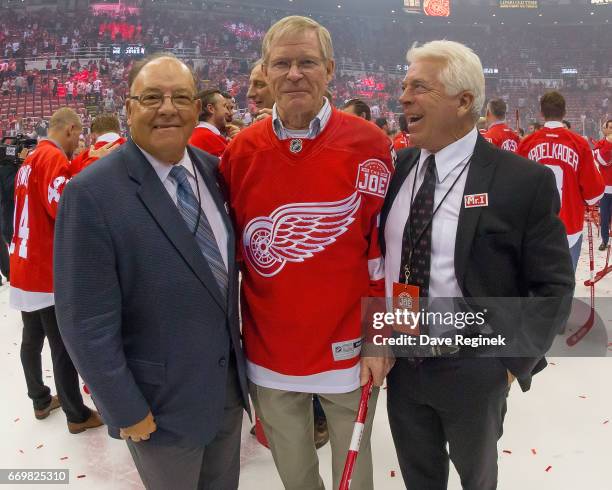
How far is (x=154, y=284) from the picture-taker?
1.26m

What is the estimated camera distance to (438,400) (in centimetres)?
144

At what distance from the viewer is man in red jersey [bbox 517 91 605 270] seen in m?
3.64

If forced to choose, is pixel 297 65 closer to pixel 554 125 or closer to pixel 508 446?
pixel 508 446

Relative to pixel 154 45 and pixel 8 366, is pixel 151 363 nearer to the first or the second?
pixel 8 366

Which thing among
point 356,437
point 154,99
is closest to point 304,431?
point 356,437

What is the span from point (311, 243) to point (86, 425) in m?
2.04

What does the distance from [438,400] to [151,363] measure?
0.76 metres

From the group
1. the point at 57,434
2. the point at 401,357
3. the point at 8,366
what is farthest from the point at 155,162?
the point at 8,366

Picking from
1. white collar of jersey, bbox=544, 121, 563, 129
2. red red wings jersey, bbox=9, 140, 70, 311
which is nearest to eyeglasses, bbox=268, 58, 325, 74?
red red wings jersey, bbox=9, 140, 70, 311

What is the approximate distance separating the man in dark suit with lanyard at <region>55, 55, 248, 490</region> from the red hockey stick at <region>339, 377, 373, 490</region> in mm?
366

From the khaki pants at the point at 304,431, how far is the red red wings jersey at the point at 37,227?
1675mm

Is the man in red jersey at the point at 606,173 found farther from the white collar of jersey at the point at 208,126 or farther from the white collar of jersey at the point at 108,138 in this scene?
the white collar of jersey at the point at 108,138

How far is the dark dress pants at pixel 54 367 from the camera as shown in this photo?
272 centimetres

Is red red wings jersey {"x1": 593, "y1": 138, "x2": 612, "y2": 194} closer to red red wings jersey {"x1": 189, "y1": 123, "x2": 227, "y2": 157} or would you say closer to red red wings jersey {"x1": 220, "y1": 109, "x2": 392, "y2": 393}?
red red wings jersey {"x1": 189, "y1": 123, "x2": 227, "y2": 157}
